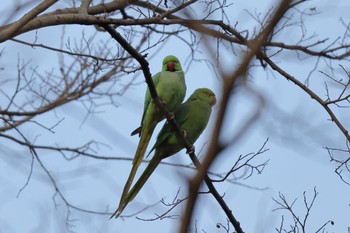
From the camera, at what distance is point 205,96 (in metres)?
5.59

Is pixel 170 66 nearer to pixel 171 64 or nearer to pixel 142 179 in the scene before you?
pixel 171 64

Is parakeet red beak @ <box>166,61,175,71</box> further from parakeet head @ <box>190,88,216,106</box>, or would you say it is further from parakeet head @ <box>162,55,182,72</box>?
parakeet head @ <box>190,88,216,106</box>

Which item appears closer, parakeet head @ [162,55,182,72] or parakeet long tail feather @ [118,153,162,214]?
parakeet long tail feather @ [118,153,162,214]

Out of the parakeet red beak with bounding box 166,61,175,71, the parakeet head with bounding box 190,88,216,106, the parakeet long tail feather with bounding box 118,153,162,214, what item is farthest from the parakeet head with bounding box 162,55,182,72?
the parakeet long tail feather with bounding box 118,153,162,214

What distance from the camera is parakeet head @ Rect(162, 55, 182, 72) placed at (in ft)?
17.7

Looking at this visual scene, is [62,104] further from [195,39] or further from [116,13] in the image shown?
[195,39]

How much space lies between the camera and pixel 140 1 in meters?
5.71

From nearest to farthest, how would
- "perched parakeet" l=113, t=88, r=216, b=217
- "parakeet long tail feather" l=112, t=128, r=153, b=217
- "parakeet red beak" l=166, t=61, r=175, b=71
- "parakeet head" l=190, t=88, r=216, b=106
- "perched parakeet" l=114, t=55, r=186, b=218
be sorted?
"parakeet long tail feather" l=112, t=128, r=153, b=217 < "perched parakeet" l=114, t=55, r=186, b=218 < "perched parakeet" l=113, t=88, r=216, b=217 < "parakeet red beak" l=166, t=61, r=175, b=71 < "parakeet head" l=190, t=88, r=216, b=106

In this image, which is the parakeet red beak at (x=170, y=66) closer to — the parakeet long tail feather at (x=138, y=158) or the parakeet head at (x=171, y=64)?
Result: the parakeet head at (x=171, y=64)

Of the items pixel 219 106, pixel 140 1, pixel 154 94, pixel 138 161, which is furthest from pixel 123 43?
pixel 219 106

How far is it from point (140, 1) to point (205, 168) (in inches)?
188

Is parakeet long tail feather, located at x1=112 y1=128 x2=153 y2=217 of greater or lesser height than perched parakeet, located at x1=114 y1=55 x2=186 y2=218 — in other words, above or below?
below

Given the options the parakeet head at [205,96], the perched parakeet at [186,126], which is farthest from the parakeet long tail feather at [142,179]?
the parakeet head at [205,96]

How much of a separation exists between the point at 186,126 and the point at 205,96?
0.38 metres
